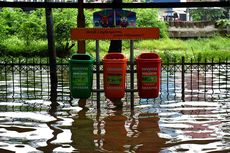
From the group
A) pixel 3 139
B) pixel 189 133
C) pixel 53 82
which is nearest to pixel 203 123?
pixel 189 133

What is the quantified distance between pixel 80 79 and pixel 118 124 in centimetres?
133

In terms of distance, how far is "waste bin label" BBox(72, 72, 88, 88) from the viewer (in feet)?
31.7

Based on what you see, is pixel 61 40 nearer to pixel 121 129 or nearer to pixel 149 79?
pixel 149 79

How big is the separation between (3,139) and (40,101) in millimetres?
3656

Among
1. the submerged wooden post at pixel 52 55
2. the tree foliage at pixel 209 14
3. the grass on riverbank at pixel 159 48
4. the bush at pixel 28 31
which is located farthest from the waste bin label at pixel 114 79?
the tree foliage at pixel 209 14

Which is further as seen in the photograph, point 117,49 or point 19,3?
point 117,49

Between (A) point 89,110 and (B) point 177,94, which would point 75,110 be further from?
(B) point 177,94

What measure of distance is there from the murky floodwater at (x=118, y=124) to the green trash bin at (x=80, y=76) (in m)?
0.47

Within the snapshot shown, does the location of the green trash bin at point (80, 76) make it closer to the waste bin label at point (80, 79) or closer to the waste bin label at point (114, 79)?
the waste bin label at point (80, 79)

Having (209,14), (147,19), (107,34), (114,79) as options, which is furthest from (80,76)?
(209,14)

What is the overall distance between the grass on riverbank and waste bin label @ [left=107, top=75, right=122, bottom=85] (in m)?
10.7

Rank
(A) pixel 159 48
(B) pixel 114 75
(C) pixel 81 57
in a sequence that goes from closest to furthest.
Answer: (B) pixel 114 75, (C) pixel 81 57, (A) pixel 159 48

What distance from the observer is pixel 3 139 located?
7.79 m

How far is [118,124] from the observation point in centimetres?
894
